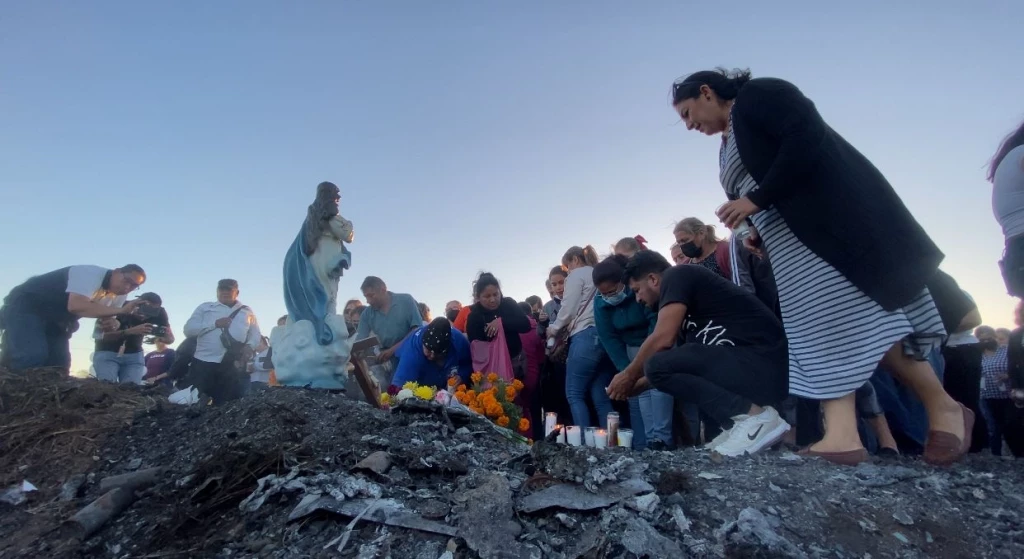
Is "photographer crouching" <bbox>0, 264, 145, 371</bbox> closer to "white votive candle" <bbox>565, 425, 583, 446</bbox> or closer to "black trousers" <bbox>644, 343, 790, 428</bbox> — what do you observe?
"white votive candle" <bbox>565, 425, 583, 446</bbox>

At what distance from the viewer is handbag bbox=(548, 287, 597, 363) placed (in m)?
5.64

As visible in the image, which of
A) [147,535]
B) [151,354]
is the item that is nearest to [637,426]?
[147,535]

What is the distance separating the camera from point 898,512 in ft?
6.75

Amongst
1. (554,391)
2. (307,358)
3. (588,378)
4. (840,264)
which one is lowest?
(554,391)

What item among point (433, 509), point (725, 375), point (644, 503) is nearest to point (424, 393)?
point (725, 375)

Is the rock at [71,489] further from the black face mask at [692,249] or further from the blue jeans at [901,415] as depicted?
the blue jeans at [901,415]

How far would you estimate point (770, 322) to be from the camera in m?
3.47

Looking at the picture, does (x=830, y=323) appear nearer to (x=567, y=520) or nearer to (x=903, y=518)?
(x=903, y=518)

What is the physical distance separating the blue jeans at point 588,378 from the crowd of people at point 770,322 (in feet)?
0.05

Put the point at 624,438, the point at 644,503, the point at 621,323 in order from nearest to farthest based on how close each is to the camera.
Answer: the point at 644,503, the point at 624,438, the point at 621,323

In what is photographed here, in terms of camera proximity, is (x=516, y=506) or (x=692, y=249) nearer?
(x=516, y=506)

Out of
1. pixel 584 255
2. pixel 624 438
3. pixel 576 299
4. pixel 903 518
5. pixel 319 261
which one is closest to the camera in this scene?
pixel 903 518

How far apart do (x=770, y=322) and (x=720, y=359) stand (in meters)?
0.42

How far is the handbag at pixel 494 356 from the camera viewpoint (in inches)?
231
